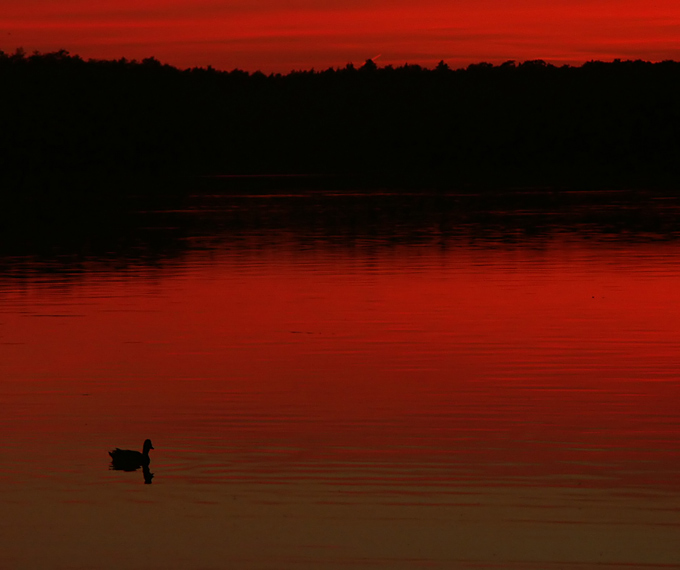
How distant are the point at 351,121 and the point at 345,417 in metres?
118

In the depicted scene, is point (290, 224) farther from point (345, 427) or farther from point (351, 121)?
point (351, 121)

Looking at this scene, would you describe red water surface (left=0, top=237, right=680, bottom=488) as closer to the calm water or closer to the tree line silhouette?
the calm water

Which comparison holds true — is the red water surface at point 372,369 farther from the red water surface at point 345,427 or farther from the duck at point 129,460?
the duck at point 129,460

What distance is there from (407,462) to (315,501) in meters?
1.20

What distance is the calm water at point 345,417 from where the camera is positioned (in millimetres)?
8719

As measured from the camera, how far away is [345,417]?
1212cm

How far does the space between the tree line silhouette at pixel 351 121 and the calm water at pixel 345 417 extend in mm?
65268

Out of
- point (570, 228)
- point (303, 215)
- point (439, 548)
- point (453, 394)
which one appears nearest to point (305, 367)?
point (453, 394)

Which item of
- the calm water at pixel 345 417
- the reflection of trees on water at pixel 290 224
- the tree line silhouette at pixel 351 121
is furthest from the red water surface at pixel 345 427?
the tree line silhouette at pixel 351 121

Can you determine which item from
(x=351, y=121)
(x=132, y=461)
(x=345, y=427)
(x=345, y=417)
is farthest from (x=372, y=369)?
(x=351, y=121)

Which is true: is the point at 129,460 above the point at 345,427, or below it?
above

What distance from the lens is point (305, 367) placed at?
48.8 ft

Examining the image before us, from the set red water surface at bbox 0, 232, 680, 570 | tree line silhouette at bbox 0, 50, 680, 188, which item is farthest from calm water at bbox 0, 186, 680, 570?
tree line silhouette at bbox 0, 50, 680, 188

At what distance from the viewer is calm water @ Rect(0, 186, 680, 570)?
872 centimetres
